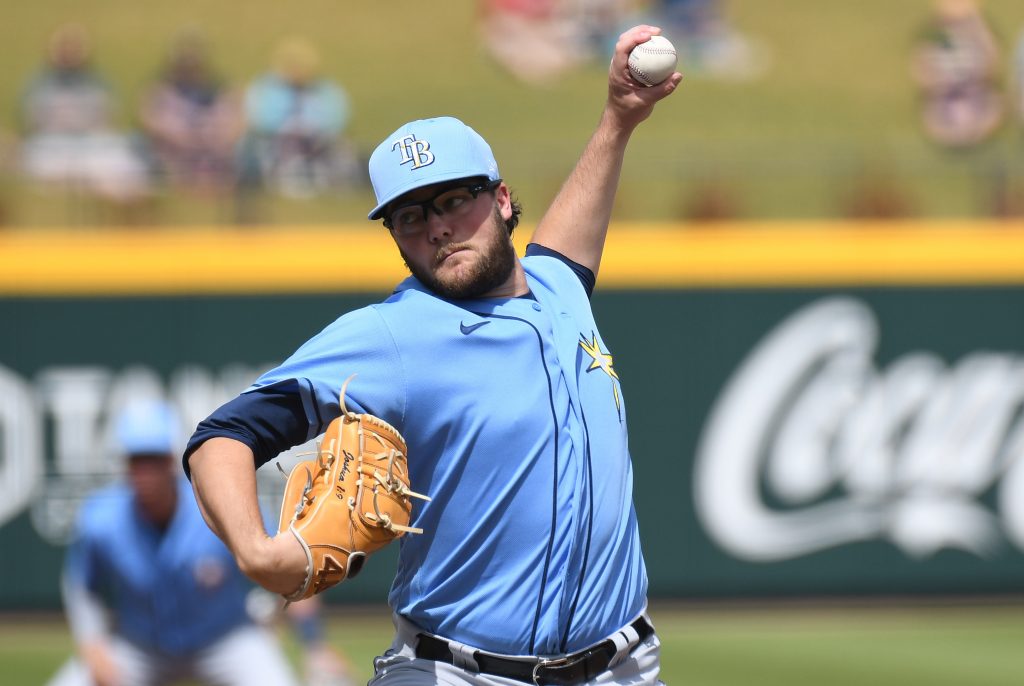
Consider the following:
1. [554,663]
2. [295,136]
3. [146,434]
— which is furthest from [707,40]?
[554,663]

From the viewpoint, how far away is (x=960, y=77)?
43.2 feet

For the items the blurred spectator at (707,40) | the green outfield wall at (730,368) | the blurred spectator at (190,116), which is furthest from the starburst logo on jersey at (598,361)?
the blurred spectator at (707,40)

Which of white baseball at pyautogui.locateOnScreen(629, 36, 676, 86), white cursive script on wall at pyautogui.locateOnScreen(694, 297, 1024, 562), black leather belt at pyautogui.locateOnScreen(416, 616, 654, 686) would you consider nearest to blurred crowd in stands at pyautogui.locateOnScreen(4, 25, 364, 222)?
white cursive script on wall at pyautogui.locateOnScreen(694, 297, 1024, 562)

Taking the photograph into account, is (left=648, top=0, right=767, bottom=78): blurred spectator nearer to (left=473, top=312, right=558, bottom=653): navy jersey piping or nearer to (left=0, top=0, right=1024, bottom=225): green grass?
(left=0, top=0, right=1024, bottom=225): green grass

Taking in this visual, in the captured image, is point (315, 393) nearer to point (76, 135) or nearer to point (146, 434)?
point (146, 434)

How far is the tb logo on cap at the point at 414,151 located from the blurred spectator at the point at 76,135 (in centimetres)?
753

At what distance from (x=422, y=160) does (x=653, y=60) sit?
83 centimetres

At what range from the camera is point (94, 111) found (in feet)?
40.2

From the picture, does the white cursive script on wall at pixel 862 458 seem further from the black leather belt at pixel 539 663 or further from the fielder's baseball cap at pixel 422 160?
the fielder's baseball cap at pixel 422 160

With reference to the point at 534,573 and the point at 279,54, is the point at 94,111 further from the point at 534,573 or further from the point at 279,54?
the point at 534,573

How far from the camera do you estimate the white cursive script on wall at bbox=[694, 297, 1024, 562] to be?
10.2m

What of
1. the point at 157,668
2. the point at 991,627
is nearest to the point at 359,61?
the point at 991,627

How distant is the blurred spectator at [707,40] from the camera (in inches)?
601

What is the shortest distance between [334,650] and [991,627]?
4418 mm
